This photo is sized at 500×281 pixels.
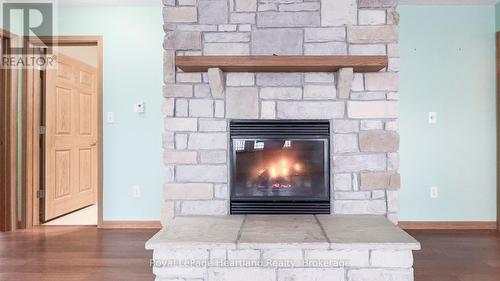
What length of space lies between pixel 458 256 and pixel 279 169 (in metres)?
1.46

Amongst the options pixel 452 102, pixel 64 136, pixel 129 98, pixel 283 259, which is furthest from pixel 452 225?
pixel 64 136

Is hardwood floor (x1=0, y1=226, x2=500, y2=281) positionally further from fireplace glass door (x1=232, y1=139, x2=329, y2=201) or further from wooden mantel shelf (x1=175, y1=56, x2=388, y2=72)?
wooden mantel shelf (x1=175, y1=56, x2=388, y2=72)

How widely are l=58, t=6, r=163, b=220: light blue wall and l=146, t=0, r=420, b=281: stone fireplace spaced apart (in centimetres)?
115

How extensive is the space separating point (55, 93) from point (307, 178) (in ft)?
9.90

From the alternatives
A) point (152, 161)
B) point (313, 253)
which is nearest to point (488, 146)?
point (313, 253)

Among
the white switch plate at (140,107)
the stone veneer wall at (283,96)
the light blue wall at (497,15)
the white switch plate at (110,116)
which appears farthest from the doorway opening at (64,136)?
the light blue wall at (497,15)

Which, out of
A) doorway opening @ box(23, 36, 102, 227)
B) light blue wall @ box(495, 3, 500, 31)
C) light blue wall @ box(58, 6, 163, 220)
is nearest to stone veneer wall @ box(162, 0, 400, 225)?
light blue wall @ box(58, 6, 163, 220)

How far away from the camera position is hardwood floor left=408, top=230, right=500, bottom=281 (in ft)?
8.02

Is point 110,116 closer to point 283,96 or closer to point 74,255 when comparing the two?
point 74,255

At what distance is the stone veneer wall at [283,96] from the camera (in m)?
2.64

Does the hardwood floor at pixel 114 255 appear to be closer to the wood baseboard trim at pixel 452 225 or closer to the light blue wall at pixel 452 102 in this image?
the wood baseboard trim at pixel 452 225

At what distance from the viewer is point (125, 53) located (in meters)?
3.76

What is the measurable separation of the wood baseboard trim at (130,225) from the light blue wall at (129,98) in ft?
0.15

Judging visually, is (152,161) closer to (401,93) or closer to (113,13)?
(113,13)
